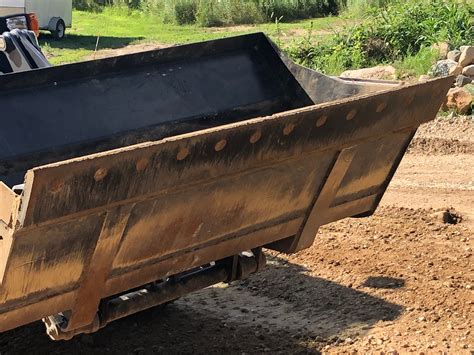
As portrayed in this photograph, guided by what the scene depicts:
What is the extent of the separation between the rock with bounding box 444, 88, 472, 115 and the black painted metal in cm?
537

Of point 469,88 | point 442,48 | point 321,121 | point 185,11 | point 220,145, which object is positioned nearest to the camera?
point 220,145

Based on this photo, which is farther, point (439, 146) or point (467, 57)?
point (467, 57)

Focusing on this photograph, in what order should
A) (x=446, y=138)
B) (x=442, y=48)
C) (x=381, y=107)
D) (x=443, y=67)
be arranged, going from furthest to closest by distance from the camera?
1. (x=442, y=48)
2. (x=443, y=67)
3. (x=446, y=138)
4. (x=381, y=107)

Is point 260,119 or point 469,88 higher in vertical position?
point 260,119

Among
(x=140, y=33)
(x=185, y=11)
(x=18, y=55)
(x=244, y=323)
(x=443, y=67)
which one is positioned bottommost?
(x=140, y=33)

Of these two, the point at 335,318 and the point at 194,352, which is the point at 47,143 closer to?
the point at 194,352

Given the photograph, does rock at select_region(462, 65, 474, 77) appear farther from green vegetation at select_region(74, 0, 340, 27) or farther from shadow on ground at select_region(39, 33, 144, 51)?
green vegetation at select_region(74, 0, 340, 27)

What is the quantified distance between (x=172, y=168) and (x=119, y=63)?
5.77 feet

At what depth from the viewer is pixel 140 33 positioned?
22969 millimetres

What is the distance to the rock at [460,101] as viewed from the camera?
424 inches

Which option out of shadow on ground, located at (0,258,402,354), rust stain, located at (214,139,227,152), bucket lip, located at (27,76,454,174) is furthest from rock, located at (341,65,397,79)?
rust stain, located at (214,139,227,152)

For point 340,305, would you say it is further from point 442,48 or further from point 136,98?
point 442,48

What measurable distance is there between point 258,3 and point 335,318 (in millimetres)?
18151

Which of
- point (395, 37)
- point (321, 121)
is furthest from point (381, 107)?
point (395, 37)
